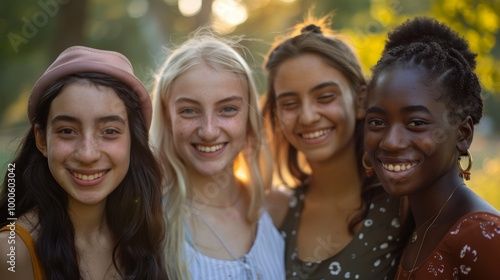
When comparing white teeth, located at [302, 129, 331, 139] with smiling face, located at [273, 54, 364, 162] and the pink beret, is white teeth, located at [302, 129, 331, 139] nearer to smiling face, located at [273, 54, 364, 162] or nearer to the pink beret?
smiling face, located at [273, 54, 364, 162]

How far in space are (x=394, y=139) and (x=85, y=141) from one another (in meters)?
1.36

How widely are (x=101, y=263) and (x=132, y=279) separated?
168mm

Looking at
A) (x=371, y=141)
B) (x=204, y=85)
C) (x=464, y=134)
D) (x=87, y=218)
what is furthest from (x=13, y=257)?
(x=464, y=134)

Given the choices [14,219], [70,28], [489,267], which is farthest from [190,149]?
[70,28]

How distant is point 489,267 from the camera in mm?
2189

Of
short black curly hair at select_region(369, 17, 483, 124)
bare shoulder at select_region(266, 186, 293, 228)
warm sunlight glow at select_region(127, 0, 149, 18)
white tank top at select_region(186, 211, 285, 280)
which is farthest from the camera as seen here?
warm sunlight glow at select_region(127, 0, 149, 18)

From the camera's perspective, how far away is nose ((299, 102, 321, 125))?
11.1 ft

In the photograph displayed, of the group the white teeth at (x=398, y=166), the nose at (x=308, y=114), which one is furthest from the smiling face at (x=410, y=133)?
the nose at (x=308, y=114)

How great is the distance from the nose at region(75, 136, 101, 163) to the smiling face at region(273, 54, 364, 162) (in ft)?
4.26

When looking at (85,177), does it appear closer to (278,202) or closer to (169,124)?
(169,124)

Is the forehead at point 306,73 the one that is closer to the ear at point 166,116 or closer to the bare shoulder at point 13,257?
the ear at point 166,116

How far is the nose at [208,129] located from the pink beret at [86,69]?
0.46 meters

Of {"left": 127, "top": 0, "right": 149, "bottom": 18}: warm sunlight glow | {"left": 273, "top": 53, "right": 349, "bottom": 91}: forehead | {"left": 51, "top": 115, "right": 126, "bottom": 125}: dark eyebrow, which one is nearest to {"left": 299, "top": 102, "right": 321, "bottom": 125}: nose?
{"left": 273, "top": 53, "right": 349, "bottom": 91}: forehead

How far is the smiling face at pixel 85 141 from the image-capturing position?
2.57m
